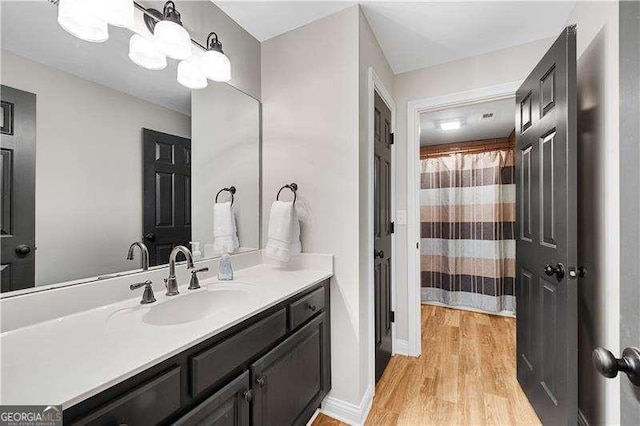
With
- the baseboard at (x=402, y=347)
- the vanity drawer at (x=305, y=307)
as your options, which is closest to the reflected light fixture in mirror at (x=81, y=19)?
the vanity drawer at (x=305, y=307)

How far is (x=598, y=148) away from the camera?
138 centimetres

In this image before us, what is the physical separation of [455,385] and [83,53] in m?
2.76

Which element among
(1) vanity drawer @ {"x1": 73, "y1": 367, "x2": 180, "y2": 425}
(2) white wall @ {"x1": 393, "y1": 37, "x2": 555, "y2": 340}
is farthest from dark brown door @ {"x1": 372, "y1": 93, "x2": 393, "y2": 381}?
(1) vanity drawer @ {"x1": 73, "y1": 367, "x2": 180, "y2": 425}

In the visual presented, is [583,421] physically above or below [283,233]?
below

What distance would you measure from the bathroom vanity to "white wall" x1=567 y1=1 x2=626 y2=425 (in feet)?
4.37

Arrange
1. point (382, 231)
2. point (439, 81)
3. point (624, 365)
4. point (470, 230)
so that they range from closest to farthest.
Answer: point (624, 365)
point (382, 231)
point (439, 81)
point (470, 230)

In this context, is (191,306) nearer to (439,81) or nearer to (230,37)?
(230,37)

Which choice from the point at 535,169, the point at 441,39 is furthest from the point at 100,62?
the point at 535,169

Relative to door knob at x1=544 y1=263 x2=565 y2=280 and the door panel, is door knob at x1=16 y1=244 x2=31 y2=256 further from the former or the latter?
door knob at x1=544 y1=263 x2=565 y2=280

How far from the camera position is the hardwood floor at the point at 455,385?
5.45ft

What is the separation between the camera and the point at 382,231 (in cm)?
214

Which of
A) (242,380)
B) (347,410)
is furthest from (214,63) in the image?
(347,410)

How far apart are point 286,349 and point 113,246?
2.85ft

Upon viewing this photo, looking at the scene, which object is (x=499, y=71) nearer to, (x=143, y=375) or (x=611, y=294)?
(x=611, y=294)
